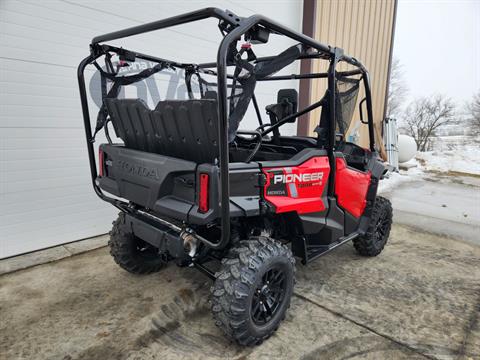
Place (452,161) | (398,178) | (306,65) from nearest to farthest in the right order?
1. (306,65)
2. (398,178)
3. (452,161)

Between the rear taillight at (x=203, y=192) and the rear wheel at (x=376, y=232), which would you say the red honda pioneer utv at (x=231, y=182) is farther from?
the rear wheel at (x=376, y=232)

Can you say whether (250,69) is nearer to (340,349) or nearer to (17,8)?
(340,349)

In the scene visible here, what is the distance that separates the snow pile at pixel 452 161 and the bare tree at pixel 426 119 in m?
3.00

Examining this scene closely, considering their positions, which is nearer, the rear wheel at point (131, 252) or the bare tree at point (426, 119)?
the rear wheel at point (131, 252)

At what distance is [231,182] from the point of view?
201cm

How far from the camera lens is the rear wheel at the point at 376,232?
3.43m

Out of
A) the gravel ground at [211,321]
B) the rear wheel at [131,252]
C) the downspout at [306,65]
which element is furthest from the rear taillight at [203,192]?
the downspout at [306,65]

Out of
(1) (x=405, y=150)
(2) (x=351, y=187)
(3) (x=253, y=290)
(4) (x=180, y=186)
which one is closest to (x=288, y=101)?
(2) (x=351, y=187)

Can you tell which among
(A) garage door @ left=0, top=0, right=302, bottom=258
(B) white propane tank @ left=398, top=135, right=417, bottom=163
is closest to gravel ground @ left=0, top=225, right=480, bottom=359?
(A) garage door @ left=0, top=0, right=302, bottom=258

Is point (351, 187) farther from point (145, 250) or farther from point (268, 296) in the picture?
point (145, 250)

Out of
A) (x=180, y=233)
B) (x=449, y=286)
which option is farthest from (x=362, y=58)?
(x=180, y=233)

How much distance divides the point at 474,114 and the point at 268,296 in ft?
66.9

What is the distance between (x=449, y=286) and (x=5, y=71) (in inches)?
178

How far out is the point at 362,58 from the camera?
29.2 feet
